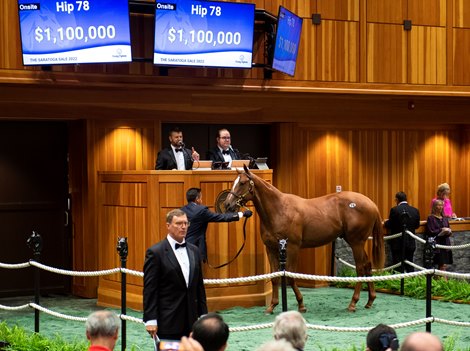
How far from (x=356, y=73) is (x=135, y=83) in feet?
13.4

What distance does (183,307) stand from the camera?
7871mm

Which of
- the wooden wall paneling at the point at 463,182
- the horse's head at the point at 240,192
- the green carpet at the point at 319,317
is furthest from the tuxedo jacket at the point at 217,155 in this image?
the wooden wall paneling at the point at 463,182

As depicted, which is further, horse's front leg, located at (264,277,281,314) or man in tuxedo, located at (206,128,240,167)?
man in tuxedo, located at (206,128,240,167)

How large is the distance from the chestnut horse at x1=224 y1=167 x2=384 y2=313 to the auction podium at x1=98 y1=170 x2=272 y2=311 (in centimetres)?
58

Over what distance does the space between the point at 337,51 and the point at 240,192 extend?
436 centimetres

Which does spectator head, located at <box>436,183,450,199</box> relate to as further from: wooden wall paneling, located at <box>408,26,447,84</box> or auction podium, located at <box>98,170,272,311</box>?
auction podium, located at <box>98,170,272,311</box>

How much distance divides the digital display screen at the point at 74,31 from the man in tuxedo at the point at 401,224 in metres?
5.71

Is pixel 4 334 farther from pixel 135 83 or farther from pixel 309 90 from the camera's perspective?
pixel 309 90

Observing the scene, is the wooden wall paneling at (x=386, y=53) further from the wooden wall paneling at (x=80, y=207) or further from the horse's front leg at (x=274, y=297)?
the wooden wall paneling at (x=80, y=207)

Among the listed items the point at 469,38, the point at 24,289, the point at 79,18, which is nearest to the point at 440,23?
the point at 469,38

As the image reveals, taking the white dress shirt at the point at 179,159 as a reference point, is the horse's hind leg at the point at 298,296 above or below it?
below

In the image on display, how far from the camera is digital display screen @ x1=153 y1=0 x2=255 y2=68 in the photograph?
520 inches

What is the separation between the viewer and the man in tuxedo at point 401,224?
1620cm

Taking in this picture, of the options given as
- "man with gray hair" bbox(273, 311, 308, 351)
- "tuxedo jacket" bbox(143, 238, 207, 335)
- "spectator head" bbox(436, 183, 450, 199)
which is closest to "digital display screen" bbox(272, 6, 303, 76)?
"spectator head" bbox(436, 183, 450, 199)
